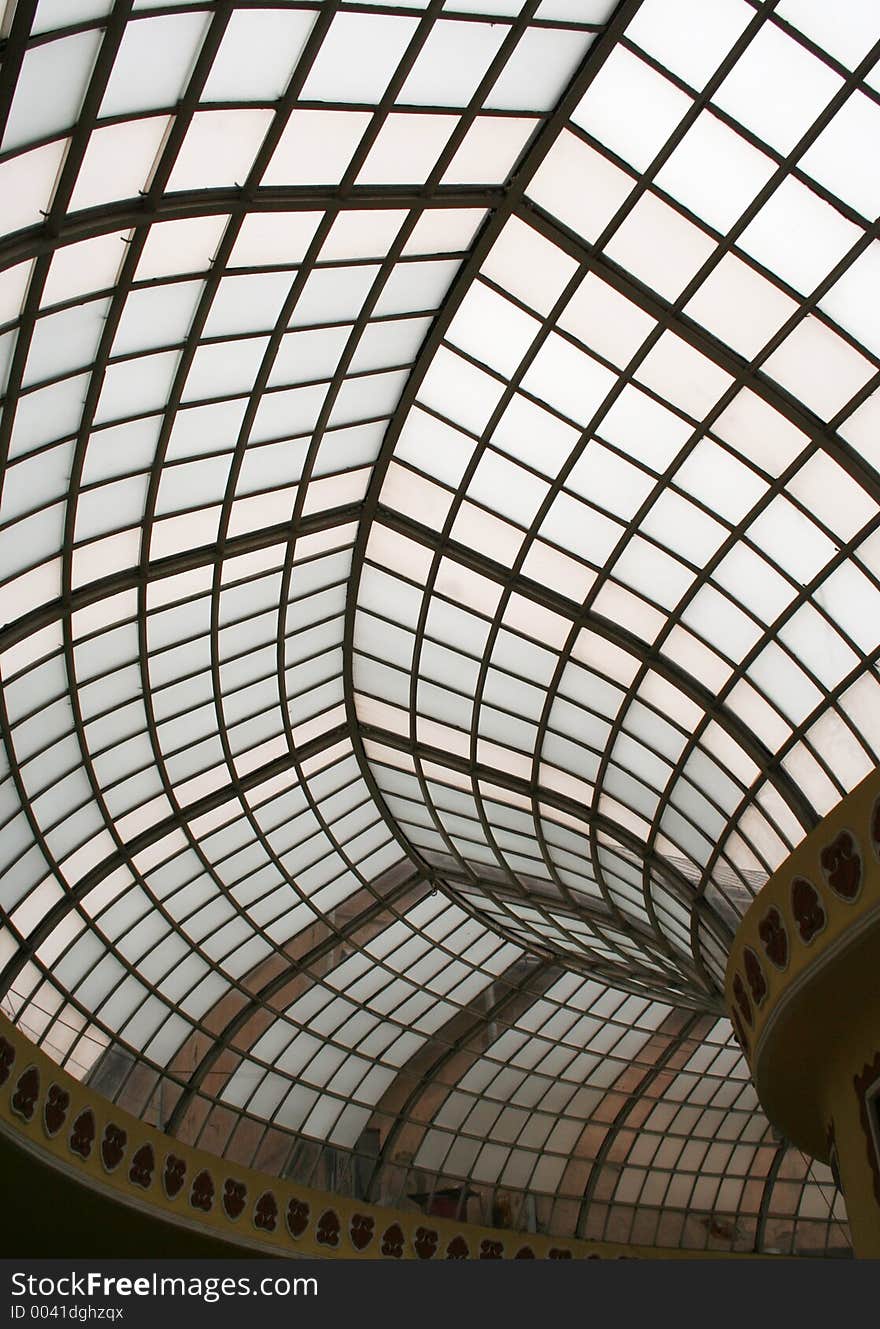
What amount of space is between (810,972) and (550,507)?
36.9 ft

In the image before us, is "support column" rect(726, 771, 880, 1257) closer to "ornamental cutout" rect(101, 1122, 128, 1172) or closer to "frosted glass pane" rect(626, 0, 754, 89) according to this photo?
"frosted glass pane" rect(626, 0, 754, 89)

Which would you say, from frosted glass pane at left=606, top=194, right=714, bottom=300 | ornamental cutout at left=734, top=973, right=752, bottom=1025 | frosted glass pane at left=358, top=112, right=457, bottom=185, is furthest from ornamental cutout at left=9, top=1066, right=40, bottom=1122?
frosted glass pane at left=606, top=194, right=714, bottom=300

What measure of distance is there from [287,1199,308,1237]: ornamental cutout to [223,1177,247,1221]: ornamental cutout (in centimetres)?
302

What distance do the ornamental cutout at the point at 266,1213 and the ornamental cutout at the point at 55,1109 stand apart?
13904mm

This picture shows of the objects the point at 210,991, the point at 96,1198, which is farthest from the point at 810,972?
the point at 210,991

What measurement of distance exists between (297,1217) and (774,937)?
29.7 metres

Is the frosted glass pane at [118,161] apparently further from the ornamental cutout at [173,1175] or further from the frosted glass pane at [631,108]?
the ornamental cutout at [173,1175]

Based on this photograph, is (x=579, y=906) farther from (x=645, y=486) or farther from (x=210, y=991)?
(x=645, y=486)

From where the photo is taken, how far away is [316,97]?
60.7 feet

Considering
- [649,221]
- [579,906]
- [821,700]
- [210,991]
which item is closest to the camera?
[649,221]

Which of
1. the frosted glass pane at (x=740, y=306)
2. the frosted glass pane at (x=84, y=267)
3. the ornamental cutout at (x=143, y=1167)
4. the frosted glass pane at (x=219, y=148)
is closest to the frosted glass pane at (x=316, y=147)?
the frosted glass pane at (x=219, y=148)

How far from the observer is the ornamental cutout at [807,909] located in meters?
24.8

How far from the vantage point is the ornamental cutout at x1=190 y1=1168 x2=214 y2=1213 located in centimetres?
4322

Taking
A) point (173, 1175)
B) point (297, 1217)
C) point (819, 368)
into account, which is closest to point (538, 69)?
point (819, 368)
